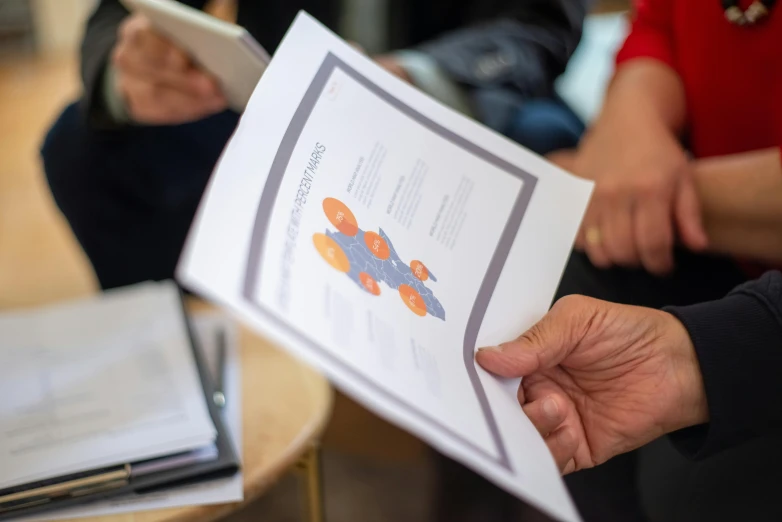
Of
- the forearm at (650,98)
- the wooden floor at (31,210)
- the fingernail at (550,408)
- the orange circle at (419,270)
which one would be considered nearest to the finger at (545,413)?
the fingernail at (550,408)

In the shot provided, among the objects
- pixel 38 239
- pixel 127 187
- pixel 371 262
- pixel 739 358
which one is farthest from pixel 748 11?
pixel 38 239

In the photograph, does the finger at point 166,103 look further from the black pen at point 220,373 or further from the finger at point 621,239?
the finger at point 621,239

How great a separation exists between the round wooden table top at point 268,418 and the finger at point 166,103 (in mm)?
263

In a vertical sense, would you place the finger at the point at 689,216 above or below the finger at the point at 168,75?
above

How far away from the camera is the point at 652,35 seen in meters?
0.71

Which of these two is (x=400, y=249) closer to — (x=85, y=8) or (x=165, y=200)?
(x=165, y=200)

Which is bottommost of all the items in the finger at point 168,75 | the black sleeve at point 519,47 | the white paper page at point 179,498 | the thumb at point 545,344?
the white paper page at point 179,498

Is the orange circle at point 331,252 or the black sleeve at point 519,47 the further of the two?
the black sleeve at point 519,47

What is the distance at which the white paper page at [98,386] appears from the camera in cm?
54

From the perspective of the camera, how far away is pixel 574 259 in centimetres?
52

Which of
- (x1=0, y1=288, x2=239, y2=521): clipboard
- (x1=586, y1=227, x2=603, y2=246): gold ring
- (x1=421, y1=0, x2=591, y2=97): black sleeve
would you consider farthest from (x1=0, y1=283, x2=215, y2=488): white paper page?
(x1=421, y1=0, x2=591, y2=97): black sleeve

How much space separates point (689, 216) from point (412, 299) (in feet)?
0.96

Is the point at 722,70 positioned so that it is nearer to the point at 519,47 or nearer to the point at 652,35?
the point at 652,35

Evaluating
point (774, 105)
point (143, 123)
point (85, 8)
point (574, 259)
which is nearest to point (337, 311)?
point (574, 259)
